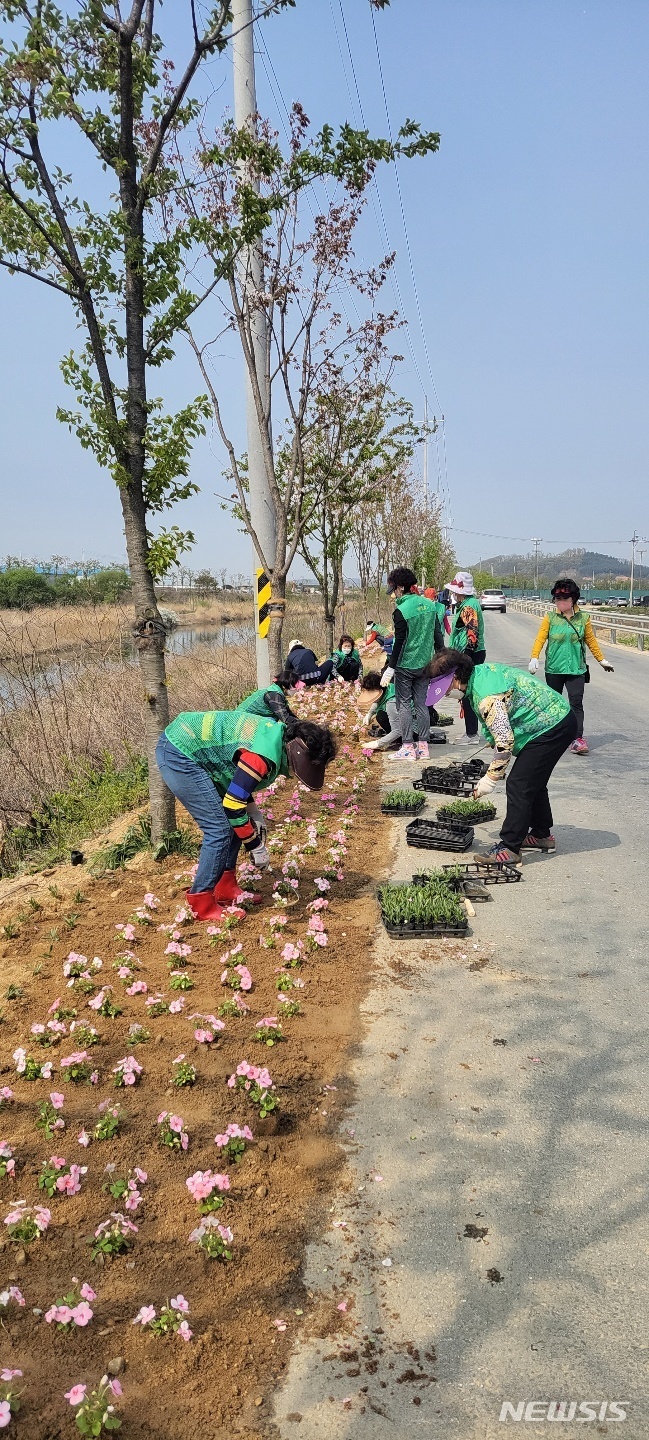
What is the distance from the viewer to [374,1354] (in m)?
2.17

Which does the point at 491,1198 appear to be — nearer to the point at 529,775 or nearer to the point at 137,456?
the point at 529,775

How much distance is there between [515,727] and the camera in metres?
5.66

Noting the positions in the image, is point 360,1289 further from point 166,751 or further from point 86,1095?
point 166,751

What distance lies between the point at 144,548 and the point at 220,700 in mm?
6622

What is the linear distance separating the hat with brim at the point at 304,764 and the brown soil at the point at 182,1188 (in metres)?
0.94

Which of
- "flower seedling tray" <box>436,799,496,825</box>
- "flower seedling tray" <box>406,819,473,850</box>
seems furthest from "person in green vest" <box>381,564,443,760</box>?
"flower seedling tray" <box>406,819,473,850</box>

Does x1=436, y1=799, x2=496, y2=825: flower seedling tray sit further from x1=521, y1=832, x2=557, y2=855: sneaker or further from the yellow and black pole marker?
the yellow and black pole marker

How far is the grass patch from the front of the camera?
696 centimetres

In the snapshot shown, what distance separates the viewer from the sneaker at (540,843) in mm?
6195

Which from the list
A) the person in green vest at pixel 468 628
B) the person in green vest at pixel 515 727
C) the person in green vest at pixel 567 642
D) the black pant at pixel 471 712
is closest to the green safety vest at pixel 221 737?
the person in green vest at pixel 515 727

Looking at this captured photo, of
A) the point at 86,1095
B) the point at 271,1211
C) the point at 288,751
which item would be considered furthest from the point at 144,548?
the point at 271,1211

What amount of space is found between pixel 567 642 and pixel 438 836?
3.45 metres

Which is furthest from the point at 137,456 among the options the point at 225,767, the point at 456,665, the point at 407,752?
the point at 407,752

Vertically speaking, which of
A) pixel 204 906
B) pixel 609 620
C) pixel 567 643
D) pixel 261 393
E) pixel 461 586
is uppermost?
pixel 261 393
